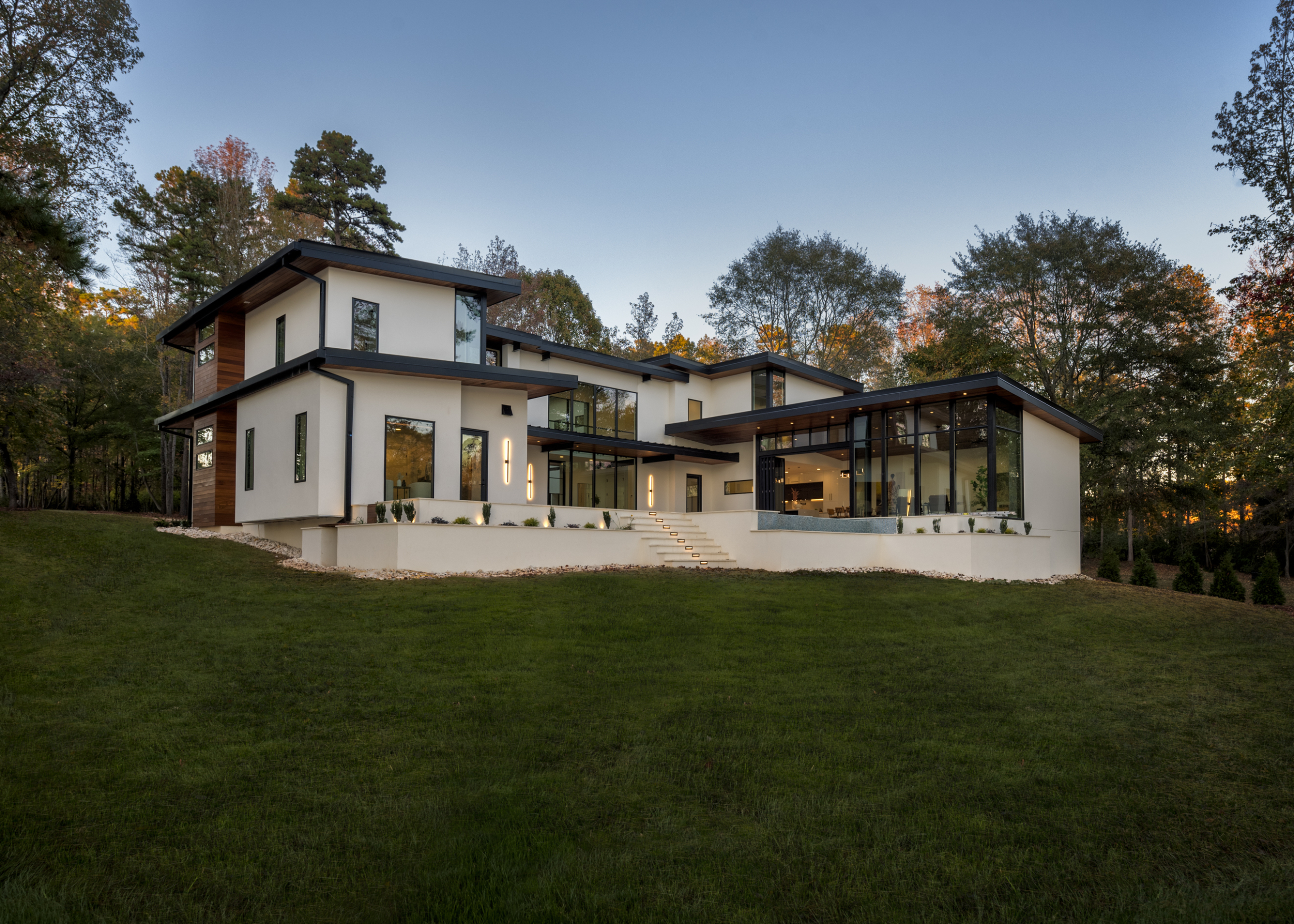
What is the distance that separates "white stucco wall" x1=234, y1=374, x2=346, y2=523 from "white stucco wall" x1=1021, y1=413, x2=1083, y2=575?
A: 55.1 ft

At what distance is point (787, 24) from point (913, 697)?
19.2m

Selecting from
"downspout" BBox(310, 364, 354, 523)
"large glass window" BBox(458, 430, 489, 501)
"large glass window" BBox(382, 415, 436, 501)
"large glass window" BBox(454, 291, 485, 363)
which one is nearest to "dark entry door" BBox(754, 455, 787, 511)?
"large glass window" BBox(458, 430, 489, 501)

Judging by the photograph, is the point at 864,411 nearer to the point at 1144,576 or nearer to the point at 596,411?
the point at 596,411

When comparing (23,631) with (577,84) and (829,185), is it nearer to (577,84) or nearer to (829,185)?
(577,84)

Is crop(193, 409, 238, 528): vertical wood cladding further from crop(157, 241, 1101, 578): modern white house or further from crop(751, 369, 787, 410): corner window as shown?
crop(751, 369, 787, 410): corner window

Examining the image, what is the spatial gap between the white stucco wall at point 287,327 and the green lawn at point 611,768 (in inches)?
313

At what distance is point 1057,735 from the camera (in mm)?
6086

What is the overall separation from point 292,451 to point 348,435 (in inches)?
70.8

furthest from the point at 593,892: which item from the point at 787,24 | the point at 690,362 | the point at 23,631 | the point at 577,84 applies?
the point at 577,84

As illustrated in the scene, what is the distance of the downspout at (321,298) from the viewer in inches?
633

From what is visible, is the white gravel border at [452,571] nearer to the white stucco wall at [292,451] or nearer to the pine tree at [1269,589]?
the white stucco wall at [292,451]

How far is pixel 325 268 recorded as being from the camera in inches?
643

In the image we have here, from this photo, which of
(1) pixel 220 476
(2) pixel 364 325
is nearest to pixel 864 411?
(2) pixel 364 325

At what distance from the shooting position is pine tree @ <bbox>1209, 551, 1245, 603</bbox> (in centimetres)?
1936
